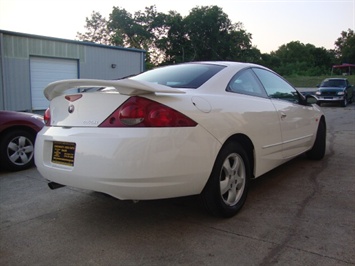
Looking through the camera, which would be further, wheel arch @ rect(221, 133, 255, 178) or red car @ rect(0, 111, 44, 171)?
red car @ rect(0, 111, 44, 171)

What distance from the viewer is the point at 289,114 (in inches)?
163

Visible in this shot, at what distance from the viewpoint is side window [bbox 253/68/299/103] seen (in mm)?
3943

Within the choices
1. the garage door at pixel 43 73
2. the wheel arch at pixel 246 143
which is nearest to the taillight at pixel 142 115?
the wheel arch at pixel 246 143

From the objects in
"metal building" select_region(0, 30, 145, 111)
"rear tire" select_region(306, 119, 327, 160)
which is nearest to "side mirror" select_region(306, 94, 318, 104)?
"rear tire" select_region(306, 119, 327, 160)

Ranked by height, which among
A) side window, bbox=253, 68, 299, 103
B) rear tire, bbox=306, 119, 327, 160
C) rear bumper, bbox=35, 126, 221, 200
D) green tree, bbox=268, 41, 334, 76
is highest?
green tree, bbox=268, 41, 334, 76

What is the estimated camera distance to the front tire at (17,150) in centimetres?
493

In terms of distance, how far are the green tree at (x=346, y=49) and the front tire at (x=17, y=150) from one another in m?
71.7

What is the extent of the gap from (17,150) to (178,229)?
131 inches

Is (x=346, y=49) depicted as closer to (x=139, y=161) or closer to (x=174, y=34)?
(x=174, y=34)

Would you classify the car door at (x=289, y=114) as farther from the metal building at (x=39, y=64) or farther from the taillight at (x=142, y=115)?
the metal building at (x=39, y=64)

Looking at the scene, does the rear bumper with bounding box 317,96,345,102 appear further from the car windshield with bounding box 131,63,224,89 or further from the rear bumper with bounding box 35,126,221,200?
the rear bumper with bounding box 35,126,221,200

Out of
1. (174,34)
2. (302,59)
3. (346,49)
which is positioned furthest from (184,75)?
(302,59)

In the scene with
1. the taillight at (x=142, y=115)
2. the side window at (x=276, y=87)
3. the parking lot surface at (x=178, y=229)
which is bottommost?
the parking lot surface at (x=178, y=229)

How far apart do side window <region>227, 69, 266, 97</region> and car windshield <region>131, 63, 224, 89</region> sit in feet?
0.66
